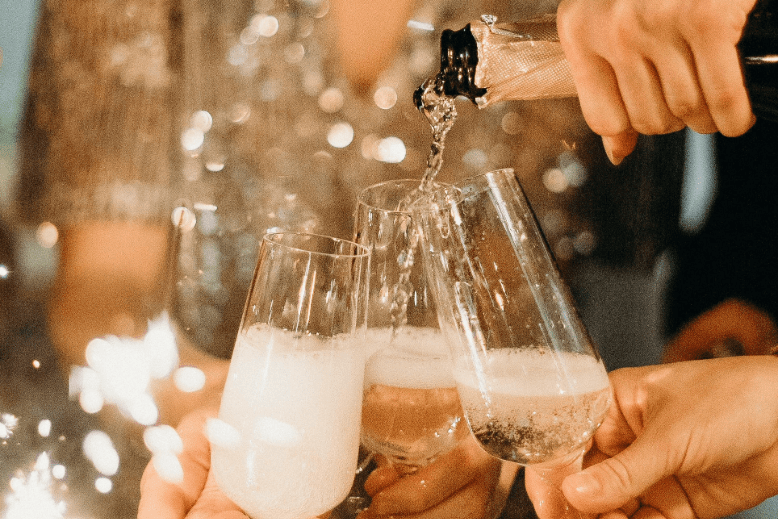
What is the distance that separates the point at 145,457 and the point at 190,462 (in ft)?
1.81

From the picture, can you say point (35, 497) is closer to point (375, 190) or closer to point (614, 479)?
point (375, 190)

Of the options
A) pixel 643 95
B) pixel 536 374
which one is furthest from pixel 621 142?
pixel 536 374

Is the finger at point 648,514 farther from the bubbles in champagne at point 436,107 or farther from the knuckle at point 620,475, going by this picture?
the bubbles in champagne at point 436,107

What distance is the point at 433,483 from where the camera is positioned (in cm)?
73

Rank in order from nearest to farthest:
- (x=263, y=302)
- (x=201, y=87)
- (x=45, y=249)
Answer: (x=263, y=302)
(x=45, y=249)
(x=201, y=87)

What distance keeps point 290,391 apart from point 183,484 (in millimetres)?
304

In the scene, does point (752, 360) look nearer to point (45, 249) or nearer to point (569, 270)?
point (569, 270)

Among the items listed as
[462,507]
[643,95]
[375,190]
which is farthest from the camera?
[462,507]

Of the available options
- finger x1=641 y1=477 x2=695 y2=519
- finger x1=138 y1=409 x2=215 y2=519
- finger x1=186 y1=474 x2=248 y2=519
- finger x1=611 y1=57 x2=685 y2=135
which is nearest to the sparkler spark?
finger x1=138 y1=409 x2=215 y2=519

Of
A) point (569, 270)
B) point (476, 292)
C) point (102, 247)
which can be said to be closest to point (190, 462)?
point (476, 292)

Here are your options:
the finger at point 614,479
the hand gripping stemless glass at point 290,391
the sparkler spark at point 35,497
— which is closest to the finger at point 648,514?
the finger at point 614,479

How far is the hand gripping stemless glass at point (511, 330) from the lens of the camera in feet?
1.51

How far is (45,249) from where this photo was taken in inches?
39.6

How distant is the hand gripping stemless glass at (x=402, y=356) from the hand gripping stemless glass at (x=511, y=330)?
0.26ft
